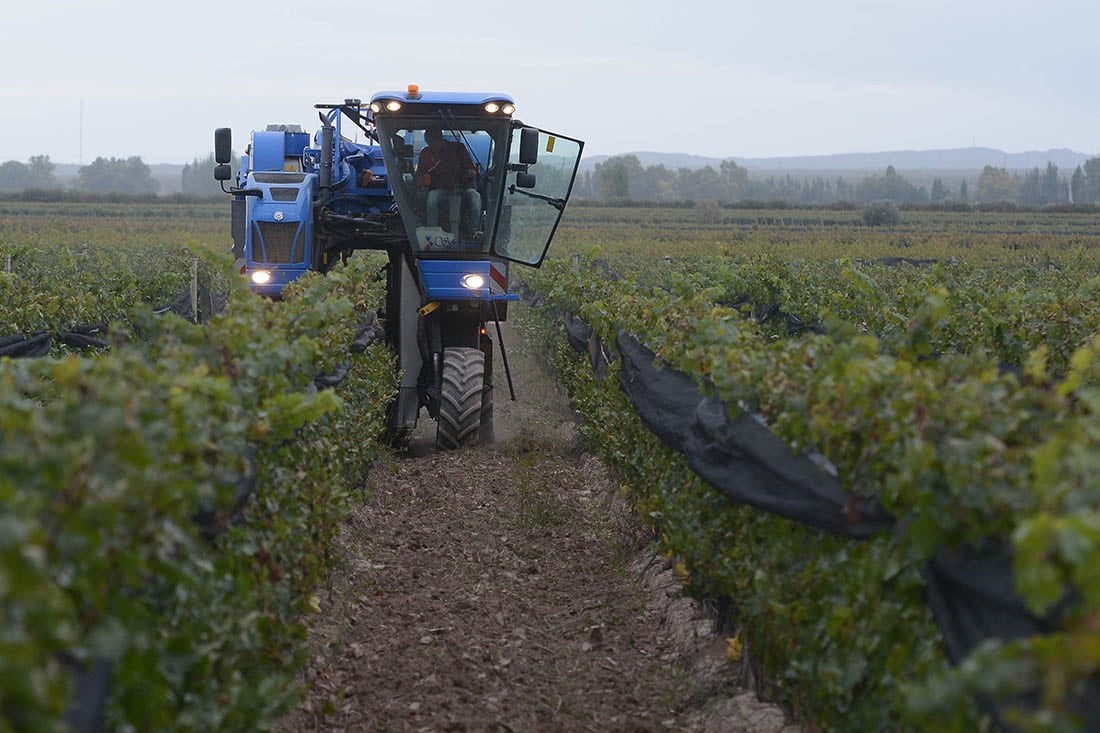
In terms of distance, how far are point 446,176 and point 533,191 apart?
779 mm

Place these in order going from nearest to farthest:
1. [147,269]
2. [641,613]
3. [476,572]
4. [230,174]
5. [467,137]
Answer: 1. [641,613]
2. [476,572]
3. [467,137]
4. [230,174]
5. [147,269]

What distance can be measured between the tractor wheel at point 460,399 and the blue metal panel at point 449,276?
1.87ft

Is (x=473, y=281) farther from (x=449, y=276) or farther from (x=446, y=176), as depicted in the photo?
(x=446, y=176)

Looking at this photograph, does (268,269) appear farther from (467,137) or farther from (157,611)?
(157,611)

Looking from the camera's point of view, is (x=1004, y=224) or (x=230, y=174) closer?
(x=230, y=174)

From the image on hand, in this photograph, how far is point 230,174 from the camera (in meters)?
13.4

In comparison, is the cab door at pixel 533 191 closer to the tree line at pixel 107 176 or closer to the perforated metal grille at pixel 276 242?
the perforated metal grille at pixel 276 242

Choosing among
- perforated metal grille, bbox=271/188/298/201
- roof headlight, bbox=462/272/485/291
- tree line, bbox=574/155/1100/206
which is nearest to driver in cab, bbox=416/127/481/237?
roof headlight, bbox=462/272/485/291

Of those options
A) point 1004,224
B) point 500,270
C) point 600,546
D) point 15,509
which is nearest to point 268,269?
point 500,270

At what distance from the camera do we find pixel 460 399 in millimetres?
10961

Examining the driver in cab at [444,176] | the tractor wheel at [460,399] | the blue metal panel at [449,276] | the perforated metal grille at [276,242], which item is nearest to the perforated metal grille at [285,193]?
the perforated metal grille at [276,242]

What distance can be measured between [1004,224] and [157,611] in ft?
194

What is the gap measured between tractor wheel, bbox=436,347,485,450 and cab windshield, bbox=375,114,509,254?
1030 millimetres

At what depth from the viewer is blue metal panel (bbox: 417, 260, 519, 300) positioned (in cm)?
1116
